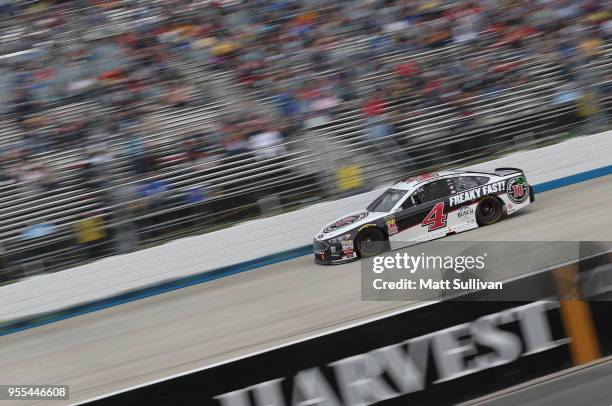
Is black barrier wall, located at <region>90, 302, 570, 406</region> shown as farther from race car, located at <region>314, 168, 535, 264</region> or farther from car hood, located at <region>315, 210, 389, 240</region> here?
car hood, located at <region>315, 210, 389, 240</region>

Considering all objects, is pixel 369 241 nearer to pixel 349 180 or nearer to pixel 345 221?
pixel 345 221

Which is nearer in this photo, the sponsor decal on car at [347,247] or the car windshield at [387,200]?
the sponsor decal on car at [347,247]

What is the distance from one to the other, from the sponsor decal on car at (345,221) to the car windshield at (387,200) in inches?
10.3

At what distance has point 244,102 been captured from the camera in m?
16.8

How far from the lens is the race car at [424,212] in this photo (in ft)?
43.2

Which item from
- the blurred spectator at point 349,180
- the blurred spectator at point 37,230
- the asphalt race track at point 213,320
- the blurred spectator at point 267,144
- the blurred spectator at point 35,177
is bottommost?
the asphalt race track at point 213,320

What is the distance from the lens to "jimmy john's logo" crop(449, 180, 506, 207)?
44.2 feet

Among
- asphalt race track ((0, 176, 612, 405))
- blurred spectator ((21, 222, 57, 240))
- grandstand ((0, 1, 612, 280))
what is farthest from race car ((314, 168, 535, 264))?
blurred spectator ((21, 222, 57, 240))

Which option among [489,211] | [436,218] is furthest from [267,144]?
[489,211]

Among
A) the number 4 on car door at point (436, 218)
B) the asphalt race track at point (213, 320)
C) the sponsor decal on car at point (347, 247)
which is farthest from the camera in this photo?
the number 4 on car door at point (436, 218)

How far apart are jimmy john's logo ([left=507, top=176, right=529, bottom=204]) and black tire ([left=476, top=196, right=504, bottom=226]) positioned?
0.86 feet

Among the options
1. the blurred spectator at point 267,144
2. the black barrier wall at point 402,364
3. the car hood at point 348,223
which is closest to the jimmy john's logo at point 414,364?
the black barrier wall at point 402,364

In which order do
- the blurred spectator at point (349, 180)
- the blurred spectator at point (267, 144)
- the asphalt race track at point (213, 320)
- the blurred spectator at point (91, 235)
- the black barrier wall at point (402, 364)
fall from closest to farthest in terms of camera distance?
the black barrier wall at point (402, 364)
the asphalt race track at point (213, 320)
the blurred spectator at point (91, 235)
the blurred spectator at point (349, 180)
the blurred spectator at point (267, 144)

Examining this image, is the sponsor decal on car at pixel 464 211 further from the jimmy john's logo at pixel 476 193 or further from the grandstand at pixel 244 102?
the grandstand at pixel 244 102
